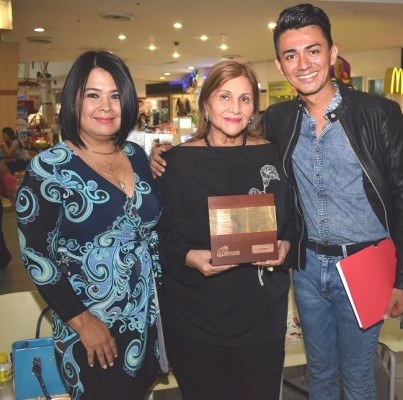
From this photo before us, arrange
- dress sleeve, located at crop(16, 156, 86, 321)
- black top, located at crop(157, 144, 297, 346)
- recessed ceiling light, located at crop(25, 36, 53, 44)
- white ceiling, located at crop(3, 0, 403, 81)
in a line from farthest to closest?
recessed ceiling light, located at crop(25, 36, 53, 44)
white ceiling, located at crop(3, 0, 403, 81)
black top, located at crop(157, 144, 297, 346)
dress sleeve, located at crop(16, 156, 86, 321)

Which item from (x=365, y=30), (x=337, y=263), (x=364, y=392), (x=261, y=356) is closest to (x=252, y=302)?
(x=261, y=356)

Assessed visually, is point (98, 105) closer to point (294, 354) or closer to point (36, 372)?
point (36, 372)

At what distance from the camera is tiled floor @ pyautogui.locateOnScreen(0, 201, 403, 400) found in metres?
3.14

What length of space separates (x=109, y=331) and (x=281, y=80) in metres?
18.0

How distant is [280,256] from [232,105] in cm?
59

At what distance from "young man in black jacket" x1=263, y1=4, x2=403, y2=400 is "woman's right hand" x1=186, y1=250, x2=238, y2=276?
462 mm

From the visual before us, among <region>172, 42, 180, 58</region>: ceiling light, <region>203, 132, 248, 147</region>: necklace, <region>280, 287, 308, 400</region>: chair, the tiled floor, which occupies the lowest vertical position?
the tiled floor

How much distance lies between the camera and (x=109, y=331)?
1.69m

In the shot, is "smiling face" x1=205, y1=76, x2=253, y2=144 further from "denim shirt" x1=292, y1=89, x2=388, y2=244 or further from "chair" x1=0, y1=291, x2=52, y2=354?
"chair" x1=0, y1=291, x2=52, y2=354

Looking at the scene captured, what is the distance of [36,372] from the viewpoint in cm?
191

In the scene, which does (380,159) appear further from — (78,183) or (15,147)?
(15,147)

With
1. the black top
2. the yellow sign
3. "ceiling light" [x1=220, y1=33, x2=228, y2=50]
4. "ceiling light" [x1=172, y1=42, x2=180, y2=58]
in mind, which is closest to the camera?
the black top

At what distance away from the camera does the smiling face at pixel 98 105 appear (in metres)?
1.70

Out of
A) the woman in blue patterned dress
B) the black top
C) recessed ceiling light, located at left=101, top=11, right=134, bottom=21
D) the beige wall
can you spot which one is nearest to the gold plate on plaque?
the black top
